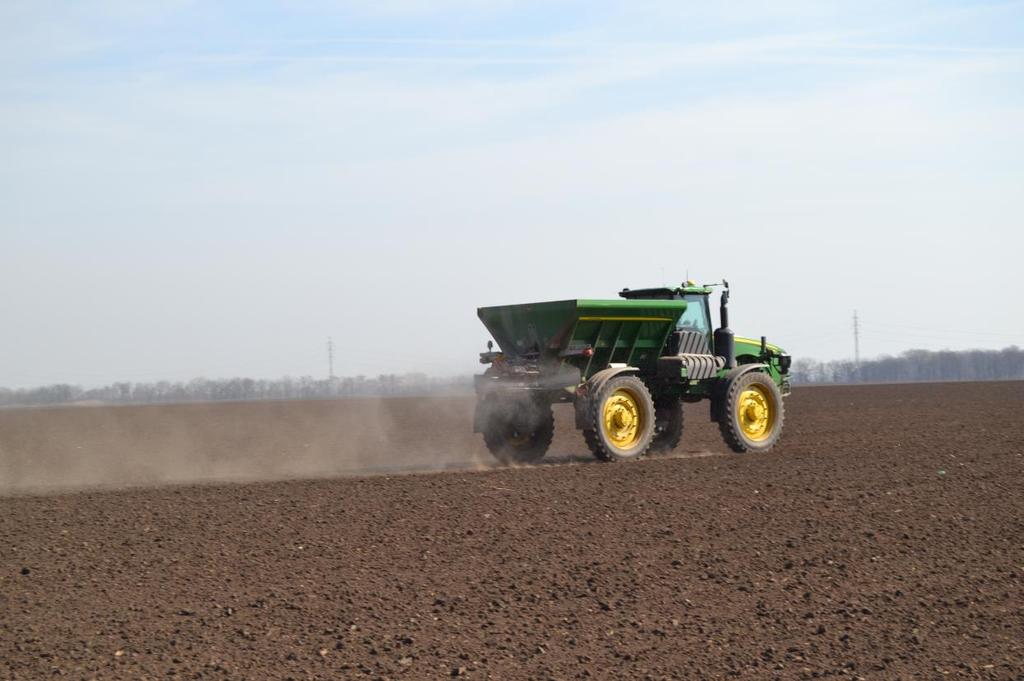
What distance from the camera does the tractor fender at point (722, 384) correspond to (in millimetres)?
17500

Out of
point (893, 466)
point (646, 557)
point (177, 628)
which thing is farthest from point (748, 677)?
point (893, 466)

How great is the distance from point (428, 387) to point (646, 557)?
31.3 feet

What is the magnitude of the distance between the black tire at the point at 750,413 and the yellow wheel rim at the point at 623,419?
1503 millimetres

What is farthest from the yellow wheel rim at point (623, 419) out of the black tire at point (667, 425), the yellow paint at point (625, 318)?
the black tire at point (667, 425)

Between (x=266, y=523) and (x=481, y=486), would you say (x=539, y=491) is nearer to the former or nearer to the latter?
(x=481, y=486)

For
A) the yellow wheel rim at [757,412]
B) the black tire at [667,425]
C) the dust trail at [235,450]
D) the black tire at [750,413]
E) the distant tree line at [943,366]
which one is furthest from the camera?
the distant tree line at [943,366]

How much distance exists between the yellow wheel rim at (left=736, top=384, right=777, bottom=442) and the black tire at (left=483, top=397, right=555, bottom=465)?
3.03 metres

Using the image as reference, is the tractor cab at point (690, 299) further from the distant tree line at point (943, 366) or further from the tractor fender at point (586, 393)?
the distant tree line at point (943, 366)

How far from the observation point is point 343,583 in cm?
899

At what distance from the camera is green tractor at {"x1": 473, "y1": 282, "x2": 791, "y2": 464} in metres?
16.4

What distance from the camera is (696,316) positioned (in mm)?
18016

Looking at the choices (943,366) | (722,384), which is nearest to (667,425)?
(722,384)

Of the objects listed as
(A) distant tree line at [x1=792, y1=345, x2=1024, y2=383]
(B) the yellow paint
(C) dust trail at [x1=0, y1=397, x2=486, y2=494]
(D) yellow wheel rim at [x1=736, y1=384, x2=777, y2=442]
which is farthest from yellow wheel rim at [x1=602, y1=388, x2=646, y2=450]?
(A) distant tree line at [x1=792, y1=345, x2=1024, y2=383]

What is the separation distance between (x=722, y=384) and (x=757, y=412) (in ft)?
3.20
